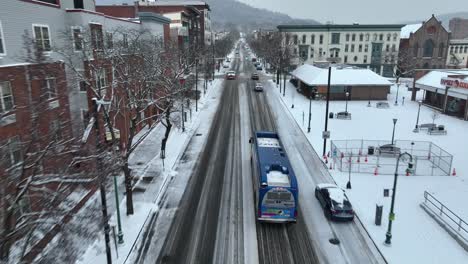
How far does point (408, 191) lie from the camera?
23547 millimetres

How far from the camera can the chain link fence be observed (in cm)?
2705

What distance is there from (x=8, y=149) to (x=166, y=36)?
40.1m

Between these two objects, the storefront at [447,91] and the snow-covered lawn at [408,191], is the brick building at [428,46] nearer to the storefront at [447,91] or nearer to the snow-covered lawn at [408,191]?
the storefront at [447,91]

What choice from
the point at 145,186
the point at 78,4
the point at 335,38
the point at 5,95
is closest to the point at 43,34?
the point at 5,95

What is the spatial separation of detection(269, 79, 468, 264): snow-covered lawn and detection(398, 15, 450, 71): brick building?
5014cm

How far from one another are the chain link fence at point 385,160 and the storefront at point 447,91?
59.1ft

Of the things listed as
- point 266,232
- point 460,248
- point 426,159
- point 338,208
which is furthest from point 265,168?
point 426,159

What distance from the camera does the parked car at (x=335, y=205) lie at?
19781 millimetres

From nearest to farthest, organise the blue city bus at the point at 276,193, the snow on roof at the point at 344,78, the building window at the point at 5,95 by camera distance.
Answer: the building window at the point at 5,95 < the blue city bus at the point at 276,193 < the snow on roof at the point at 344,78

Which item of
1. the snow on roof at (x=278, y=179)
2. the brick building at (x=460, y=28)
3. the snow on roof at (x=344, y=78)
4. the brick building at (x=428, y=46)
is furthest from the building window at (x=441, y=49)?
the snow on roof at (x=278, y=179)

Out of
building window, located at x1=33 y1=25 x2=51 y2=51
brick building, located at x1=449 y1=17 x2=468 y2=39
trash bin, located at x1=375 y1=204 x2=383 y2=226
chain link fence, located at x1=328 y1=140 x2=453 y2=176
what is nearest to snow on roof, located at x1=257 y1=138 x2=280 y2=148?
chain link fence, located at x1=328 y1=140 x2=453 y2=176

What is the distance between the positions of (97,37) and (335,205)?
20.4m

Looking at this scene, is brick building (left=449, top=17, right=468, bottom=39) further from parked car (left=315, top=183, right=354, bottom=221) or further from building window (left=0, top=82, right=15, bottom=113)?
building window (left=0, top=82, right=15, bottom=113)

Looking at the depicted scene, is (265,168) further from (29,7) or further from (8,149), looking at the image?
(29,7)
